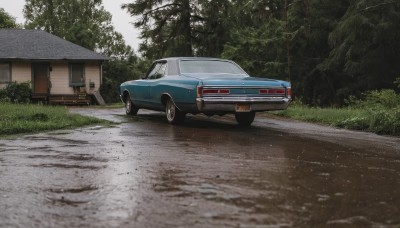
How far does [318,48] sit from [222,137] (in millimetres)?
26753

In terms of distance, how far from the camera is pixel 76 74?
29.9 meters

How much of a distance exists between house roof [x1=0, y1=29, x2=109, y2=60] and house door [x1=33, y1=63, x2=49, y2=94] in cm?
91

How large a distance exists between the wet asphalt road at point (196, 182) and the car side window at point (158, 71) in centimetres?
370

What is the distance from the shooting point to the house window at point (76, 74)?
2969cm

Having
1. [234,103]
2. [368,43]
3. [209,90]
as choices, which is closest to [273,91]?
[234,103]

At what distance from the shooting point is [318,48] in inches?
1326

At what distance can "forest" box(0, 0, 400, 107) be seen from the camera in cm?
2550

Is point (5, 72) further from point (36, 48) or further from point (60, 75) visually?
point (60, 75)

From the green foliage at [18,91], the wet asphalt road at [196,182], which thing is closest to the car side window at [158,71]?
the wet asphalt road at [196,182]

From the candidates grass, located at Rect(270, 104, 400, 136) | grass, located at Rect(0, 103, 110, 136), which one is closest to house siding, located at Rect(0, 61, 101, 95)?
grass, located at Rect(0, 103, 110, 136)

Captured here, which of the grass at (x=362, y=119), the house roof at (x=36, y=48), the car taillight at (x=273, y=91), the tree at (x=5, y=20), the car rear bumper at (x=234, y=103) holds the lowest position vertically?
the grass at (x=362, y=119)

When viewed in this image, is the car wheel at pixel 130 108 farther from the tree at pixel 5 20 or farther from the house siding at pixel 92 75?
the tree at pixel 5 20

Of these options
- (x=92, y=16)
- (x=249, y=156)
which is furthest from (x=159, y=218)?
(x=92, y=16)

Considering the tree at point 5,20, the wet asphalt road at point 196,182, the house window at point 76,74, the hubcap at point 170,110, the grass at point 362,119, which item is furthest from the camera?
the tree at point 5,20
